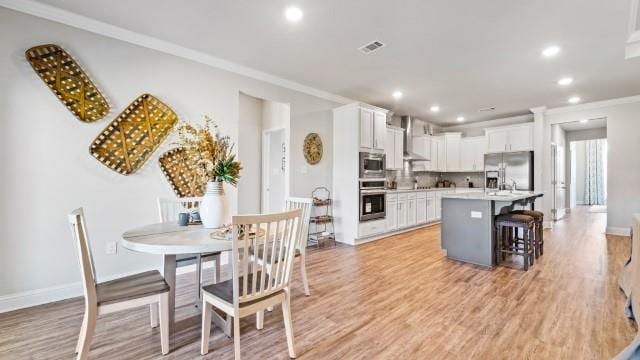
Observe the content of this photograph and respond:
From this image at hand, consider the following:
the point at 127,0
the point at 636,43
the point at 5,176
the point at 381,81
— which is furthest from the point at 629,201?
the point at 5,176

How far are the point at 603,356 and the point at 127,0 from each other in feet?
14.6

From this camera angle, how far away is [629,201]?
541cm

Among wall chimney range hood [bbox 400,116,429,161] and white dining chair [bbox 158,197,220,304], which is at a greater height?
wall chimney range hood [bbox 400,116,429,161]

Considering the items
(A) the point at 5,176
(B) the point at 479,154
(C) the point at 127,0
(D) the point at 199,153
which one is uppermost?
(C) the point at 127,0

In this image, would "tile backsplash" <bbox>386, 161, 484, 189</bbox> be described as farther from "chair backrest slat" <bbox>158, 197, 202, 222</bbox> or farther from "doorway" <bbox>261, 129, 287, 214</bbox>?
"chair backrest slat" <bbox>158, 197, 202, 222</bbox>

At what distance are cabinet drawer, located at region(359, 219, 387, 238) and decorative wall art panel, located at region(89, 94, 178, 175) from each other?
3.27 metres

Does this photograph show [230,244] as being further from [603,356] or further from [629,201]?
[629,201]

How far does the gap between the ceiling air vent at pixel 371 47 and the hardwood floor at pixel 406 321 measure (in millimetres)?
2694

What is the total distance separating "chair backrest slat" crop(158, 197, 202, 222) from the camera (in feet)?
8.60

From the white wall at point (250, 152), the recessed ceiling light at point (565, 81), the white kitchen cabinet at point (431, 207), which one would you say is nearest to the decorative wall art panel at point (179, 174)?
the white wall at point (250, 152)

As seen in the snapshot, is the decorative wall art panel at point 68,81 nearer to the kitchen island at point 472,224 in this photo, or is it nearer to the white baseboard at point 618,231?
the kitchen island at point 472,224

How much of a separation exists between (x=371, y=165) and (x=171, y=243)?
154 inches

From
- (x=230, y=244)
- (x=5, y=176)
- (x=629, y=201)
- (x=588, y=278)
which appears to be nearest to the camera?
(x=230, y=244)

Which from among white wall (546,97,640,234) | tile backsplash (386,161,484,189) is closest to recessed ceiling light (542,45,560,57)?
white wall (546,97,640,234)
